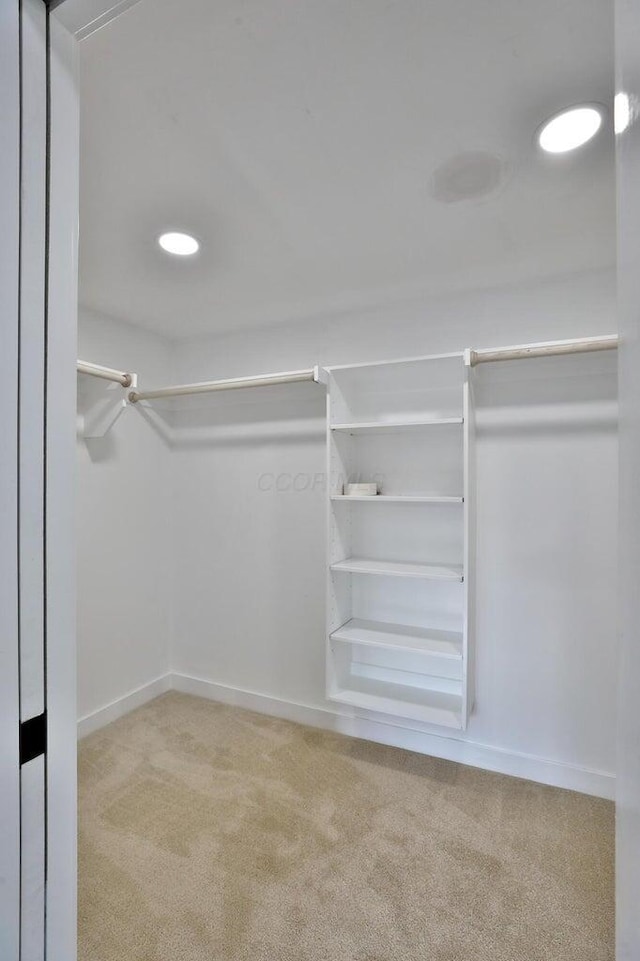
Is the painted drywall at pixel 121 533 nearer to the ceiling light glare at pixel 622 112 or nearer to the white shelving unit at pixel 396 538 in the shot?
the white shelving unit at pixel 396 538

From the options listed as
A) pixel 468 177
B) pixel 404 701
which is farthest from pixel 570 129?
pixel 404 701

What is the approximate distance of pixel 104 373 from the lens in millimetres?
2232

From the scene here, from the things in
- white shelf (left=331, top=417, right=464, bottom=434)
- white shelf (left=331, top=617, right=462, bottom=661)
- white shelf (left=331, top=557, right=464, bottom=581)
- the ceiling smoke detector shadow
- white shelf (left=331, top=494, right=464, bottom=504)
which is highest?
the ceiling smoke detector shadow

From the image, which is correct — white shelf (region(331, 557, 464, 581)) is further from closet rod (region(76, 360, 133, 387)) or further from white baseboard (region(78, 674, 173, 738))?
white baseboard (region(78, 674, 173, 738))

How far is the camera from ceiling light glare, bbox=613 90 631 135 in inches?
15.3

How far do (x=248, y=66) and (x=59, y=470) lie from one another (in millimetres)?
1050

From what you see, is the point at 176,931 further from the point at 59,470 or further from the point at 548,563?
the point at 548,563

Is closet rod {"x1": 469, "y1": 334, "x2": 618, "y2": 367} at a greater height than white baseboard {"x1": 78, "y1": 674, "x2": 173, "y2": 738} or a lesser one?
greater

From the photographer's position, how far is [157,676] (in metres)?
3.06

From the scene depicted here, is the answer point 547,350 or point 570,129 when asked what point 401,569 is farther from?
point 570,129

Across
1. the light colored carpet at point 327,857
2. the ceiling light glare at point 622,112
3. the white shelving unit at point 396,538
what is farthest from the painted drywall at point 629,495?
the white shelving unit at point 396,538

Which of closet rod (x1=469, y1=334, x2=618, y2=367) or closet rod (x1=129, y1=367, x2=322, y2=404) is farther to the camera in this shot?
closet rod (x1=129, y1=367, x2=322, y2=404)

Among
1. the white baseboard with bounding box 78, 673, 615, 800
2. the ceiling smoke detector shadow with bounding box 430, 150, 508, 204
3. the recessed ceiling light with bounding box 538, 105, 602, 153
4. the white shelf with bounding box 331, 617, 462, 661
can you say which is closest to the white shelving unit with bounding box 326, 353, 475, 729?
the white shelf with bounding box 331, 617, 462, 661

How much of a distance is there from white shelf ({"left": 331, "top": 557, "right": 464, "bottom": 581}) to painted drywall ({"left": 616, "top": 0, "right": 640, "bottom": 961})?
1.64 m
